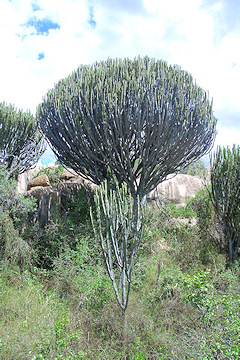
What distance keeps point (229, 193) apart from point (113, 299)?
14.7ft

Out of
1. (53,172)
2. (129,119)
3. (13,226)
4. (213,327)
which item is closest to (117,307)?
(213,327)

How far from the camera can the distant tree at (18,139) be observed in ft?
35.2

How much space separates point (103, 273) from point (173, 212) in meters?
3.90

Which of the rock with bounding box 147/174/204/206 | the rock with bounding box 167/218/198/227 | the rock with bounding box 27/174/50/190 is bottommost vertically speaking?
the rock with bounding box 167/218/198/227

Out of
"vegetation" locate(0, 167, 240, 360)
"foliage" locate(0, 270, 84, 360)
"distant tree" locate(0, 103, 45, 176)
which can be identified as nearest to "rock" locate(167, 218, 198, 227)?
"vegetation" locate(0, 167, 240, 360)

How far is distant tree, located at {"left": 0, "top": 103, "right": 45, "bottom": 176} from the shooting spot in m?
10.7

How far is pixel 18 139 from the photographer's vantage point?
11.2 m

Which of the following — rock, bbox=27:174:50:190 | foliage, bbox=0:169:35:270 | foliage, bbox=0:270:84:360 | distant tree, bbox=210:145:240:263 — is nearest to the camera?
foliage, bbox=0:270:84:360

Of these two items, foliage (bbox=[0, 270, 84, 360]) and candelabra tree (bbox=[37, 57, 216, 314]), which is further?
candelabra tree (bbox=[37, 57, 216, 314])

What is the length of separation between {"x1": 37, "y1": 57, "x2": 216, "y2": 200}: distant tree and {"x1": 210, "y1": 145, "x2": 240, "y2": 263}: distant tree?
2.67 feet

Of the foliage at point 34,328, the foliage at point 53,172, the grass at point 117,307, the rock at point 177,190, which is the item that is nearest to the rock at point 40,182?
the foliage at point 53,172

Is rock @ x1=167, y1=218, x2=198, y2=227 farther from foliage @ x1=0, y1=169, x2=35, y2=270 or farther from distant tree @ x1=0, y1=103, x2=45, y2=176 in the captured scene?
distant tree @ x1=0, y1=103, x2=45, y2=176

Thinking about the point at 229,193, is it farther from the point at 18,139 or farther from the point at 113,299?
the point at 18,139

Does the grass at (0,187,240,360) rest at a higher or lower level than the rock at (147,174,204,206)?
lower
